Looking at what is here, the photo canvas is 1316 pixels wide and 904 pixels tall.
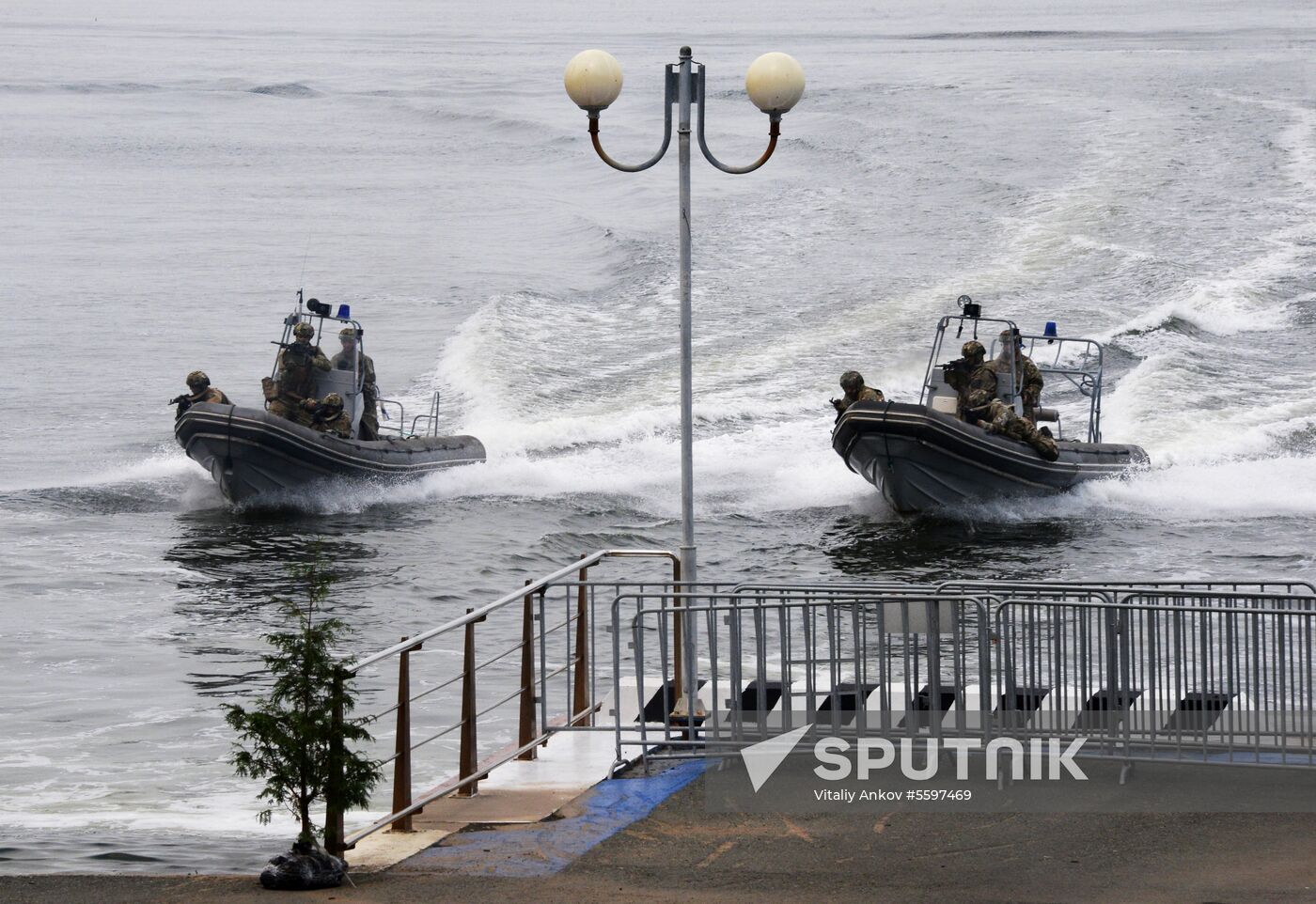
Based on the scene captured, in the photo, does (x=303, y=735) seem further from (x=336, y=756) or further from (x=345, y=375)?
(x=345, y=375)

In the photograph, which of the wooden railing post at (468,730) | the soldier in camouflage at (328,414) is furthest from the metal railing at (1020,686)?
the soldier in camouflage at (328,414)

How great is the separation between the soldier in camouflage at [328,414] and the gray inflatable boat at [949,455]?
5.74m

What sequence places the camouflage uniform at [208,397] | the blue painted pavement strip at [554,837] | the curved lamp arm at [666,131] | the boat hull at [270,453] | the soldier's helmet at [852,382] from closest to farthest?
the blue painted pavement strip at [554,837]
the curved lamp arm at [666,131]
the soldier's helmet at [852,382]
the boat hull at [270,453]
the camouflage uniform at [208,397]

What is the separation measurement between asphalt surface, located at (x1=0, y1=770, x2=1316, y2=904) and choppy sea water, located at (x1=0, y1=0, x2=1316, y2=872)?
76.5 inches

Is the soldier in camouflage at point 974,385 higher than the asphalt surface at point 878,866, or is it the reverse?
the soldier in camouflage at point 974,385

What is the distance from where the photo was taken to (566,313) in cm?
3344

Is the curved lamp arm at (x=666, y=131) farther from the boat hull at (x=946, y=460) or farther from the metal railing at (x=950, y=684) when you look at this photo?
the boat hull at (x=946, y=460)

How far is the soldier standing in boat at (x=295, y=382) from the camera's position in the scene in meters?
21.2

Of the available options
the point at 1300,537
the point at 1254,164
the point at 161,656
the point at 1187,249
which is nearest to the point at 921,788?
the point at 161,656

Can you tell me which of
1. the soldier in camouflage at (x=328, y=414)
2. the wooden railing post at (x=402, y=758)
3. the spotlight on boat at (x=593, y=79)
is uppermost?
the spotlight on boat at (x=593, y=79)

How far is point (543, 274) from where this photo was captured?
127ft

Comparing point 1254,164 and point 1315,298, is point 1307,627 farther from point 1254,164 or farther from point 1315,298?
point 1254,164

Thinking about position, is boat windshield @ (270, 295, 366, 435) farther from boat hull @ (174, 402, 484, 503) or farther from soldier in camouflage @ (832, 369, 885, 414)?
soldier in camouflage @ (832, 369, 885, 414)

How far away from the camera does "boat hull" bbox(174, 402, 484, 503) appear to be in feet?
67.8
